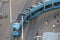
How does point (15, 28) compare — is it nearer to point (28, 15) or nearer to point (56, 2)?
point (28, 15)

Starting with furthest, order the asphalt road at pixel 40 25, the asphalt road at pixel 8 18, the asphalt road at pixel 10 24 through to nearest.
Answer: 1. the asphalt road at pixel 8 18
2. the asphalt road at pixel 10 24
3. the asphalt road at pixel 40 25

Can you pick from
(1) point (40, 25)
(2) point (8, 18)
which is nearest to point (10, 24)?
(2) point (8, 18)

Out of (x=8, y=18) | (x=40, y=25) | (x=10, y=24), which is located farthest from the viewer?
(x=8, y=18)

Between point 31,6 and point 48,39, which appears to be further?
point 31,6

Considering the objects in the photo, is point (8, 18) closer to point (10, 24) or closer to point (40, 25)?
point (10, 24)

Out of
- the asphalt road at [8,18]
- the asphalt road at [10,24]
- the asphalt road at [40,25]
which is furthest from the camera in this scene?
the asphalt road at [8,18]

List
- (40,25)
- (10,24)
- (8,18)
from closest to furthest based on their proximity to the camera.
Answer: (40,25) → (10,24) → (8,18)

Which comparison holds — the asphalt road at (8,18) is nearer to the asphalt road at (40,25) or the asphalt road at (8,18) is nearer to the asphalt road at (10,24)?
the asphalt road at (10,24)

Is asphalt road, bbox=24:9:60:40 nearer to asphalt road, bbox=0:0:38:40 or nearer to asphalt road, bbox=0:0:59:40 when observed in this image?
asphalt road, bbox=0:0:59:40

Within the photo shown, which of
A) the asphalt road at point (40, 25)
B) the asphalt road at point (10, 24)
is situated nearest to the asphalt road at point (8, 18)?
the asphalt road at point (10, 24)

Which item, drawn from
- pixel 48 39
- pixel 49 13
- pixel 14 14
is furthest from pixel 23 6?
pixel 48 39

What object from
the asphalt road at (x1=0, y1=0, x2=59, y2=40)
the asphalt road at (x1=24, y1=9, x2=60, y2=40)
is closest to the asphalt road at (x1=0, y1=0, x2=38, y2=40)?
the asphalt road at (x1=0, y1=0, x2=59, y2=40)
